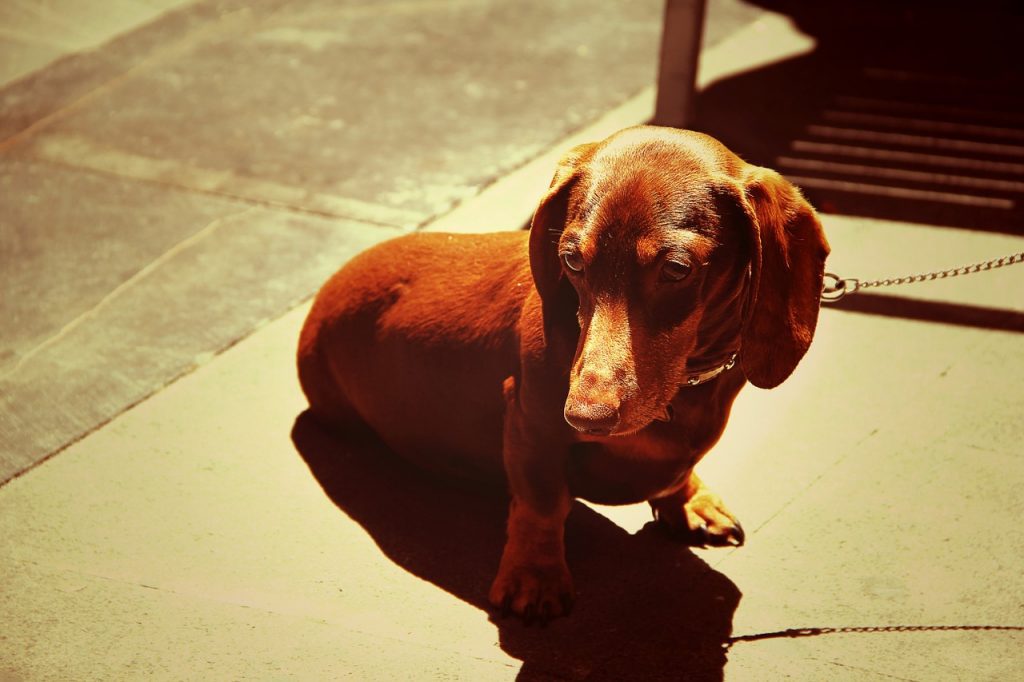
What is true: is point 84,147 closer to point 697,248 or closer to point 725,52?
point 725,52

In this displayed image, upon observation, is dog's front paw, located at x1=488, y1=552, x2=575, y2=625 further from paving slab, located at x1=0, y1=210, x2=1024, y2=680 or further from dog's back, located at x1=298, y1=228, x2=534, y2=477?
dog's back, located at x1=298, y1=228, x2=534, y2=477

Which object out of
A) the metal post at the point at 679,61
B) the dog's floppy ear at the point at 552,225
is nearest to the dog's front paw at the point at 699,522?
the dog's floppy ear at the point at 552,225

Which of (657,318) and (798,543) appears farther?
(798,543)

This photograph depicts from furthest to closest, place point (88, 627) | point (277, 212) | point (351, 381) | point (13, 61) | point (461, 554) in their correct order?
point (13, 61) < point (277, 212) < point (351, 381) < point (461, 554) < point (88, 627)

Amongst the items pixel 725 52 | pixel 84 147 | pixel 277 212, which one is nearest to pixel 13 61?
pixel 84 147

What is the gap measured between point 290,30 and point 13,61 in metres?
1.63

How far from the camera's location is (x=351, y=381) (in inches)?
145

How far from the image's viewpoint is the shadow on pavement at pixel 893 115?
566 centimetres

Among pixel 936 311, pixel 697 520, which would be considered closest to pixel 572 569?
pixel 697 520

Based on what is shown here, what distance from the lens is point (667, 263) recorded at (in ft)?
8.54

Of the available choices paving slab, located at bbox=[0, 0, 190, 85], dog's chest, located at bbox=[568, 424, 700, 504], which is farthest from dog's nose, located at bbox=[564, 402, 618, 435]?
paving slab, located at bbox=[0, 0, 190, 85]

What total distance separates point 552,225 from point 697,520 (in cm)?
111

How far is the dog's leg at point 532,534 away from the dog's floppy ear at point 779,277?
590 mm

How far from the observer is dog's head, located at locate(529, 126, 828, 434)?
8.54ft
